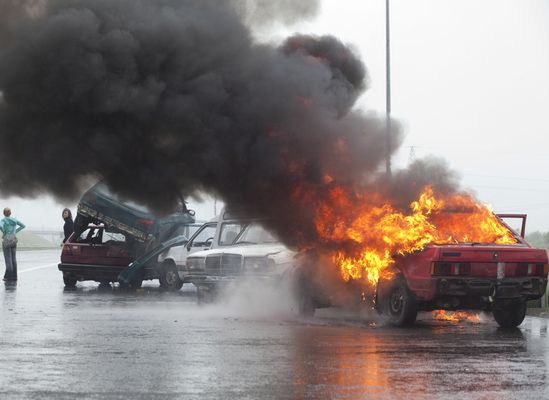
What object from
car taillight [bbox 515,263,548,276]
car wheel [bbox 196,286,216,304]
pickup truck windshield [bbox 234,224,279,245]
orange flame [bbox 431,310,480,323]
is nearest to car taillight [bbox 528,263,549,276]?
car taillight [bbox 515,263,548,276]

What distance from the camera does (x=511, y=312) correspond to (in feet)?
48.3

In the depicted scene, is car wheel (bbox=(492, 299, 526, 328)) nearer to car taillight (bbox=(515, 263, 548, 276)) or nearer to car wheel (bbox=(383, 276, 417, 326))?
car taillight (bbox=(515, 263, 548, 276))

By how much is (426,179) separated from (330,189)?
1507 mm

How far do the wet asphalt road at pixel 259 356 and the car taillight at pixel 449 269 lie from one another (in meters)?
0.80

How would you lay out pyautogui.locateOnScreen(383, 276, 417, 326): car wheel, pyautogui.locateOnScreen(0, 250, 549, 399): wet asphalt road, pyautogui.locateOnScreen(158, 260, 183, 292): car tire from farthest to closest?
pyautogui.locateOnScreen(158, 260, 183, 292): car tire
pyautogui.locateOnScreen(383, 276, 417, 326): car wheel
pyautogui.locateOnScreen(0, 250, 549, 399): wet asphalt road

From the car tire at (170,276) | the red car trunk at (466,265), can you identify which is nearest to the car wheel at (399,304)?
the red car trunk at (466,265)

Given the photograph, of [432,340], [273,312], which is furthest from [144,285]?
[432,340]

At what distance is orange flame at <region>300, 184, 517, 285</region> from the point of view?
14555mm

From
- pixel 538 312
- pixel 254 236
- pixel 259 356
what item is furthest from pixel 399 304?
pixel 254 236

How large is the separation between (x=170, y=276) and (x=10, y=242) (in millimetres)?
4700

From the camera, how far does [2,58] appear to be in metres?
15.9

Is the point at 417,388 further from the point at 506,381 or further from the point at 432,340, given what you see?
the point at 432,340

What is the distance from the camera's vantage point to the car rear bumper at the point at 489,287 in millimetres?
13766

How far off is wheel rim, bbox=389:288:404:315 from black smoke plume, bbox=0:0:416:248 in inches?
83.2
